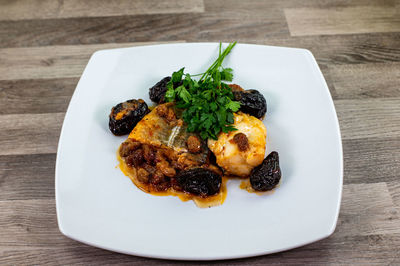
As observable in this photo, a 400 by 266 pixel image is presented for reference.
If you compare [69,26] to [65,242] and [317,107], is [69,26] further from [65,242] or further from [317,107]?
[317,107]

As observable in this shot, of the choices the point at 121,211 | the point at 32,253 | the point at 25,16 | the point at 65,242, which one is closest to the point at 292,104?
the point at 121,211

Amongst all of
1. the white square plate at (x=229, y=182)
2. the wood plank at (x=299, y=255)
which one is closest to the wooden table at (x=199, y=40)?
the wood plank at (x=299, y=255)

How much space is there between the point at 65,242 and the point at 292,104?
2017mm

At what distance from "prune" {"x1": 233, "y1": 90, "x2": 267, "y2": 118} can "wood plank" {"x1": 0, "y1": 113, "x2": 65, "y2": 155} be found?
1659 mm

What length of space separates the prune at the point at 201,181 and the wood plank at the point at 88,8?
8.65 feet

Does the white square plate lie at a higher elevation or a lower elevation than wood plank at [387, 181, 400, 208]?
higher

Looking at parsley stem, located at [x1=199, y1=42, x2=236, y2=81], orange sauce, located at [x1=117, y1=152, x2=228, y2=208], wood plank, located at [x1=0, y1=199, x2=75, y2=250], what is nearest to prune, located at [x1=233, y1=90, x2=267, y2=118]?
parsley stem, located at [x1=199, y1=42, x2=236, y2=81]

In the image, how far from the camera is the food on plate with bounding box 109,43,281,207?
273cm

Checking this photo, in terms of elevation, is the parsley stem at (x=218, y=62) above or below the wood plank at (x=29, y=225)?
above

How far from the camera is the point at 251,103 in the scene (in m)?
3.06

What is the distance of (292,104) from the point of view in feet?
10.5

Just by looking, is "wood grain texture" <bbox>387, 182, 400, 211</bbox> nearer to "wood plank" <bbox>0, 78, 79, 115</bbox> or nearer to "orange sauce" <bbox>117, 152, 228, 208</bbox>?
"orange sauce" <bbox>117, 152, 228, 208</bbox>

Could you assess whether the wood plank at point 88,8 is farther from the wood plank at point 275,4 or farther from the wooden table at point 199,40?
the wood plank at point 275,4

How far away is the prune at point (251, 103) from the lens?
3.06 m
